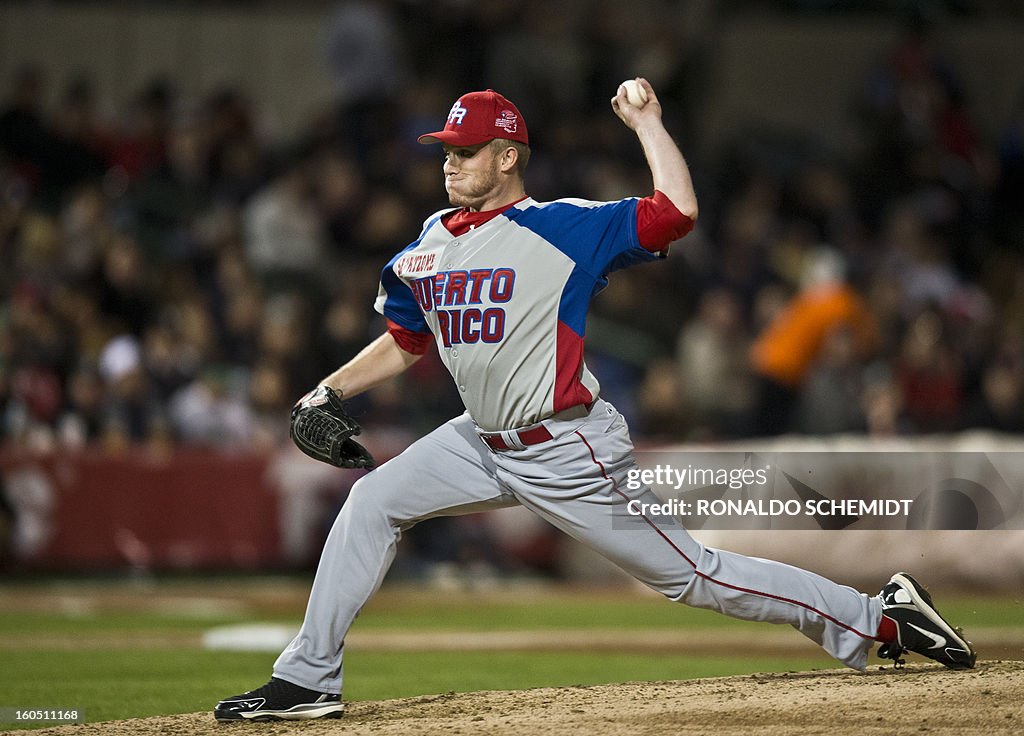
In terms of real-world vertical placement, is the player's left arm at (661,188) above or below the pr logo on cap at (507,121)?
below

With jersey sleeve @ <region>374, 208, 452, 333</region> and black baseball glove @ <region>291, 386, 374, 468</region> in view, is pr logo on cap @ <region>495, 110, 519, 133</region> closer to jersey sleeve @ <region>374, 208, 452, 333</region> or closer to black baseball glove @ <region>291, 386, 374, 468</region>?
jersey sleeve @ <region>374, 208, 452, 333</region>

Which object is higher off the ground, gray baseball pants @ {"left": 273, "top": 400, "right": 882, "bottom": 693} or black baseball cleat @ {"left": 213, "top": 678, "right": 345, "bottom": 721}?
gray baseball pants @ {"left": 273, "top": 400, "right": 882, "bottom": 693}

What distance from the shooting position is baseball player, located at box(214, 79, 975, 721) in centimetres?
499

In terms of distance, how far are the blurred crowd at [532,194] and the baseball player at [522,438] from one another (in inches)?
257

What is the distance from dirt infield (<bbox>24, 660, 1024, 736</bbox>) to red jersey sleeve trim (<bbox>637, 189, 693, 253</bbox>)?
1.57 metres

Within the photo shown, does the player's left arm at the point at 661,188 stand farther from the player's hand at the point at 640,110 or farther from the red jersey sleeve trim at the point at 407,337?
the red jersey sleeve trim at the point at 407,337

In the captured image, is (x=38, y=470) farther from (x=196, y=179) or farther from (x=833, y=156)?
(x=833, y=156)

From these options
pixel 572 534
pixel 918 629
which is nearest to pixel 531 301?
pixel 572 534

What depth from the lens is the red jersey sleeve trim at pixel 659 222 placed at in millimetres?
4797

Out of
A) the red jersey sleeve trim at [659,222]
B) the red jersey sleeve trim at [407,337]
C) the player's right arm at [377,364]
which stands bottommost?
the player's right arm at [377,364]

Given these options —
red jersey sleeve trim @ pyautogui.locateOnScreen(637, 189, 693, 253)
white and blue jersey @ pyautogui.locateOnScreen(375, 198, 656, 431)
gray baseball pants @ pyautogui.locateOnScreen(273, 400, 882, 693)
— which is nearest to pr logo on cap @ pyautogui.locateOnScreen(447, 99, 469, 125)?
white and blue jersey @ pyautogui.locateOnScreen(375, 198, 656, 431)

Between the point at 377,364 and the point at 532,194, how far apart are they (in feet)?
27.9

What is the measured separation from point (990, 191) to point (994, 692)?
37.3ft

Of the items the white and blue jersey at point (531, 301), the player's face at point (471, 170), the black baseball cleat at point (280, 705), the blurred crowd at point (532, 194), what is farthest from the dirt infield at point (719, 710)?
the blurred crowd at point (532, 194)
